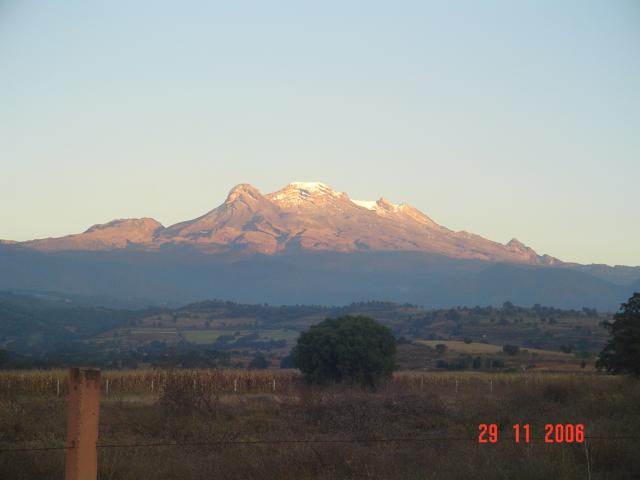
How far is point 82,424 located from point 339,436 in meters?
12.2

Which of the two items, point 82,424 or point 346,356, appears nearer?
point 82,424

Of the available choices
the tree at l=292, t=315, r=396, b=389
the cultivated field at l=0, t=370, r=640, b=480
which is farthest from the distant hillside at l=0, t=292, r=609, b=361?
the cultivated field at l=0, t=370, r=640, b=480

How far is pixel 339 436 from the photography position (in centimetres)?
2138

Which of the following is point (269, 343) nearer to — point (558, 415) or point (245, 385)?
point (245, 385)

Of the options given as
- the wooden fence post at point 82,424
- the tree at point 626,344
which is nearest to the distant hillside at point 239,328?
the tree at point 626,344

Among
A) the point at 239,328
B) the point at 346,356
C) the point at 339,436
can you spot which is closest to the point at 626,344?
the point at 339,436

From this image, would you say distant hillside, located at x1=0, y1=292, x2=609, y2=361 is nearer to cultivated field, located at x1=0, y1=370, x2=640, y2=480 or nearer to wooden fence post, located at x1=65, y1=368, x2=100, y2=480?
cultivated field, located at x1=0, y1=370, x2=640, y2=480

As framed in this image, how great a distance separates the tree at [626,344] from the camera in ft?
114

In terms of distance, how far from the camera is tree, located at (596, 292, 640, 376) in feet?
114

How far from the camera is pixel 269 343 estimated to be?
143m

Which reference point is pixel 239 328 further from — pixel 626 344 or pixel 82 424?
pixel 82 424

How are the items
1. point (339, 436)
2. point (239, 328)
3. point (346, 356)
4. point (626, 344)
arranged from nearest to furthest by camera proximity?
point (339, 436), point (626, 344), point (346, 356), point (239, 328)

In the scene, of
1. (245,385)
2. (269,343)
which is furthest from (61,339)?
(245,385)

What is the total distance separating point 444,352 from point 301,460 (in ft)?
236
